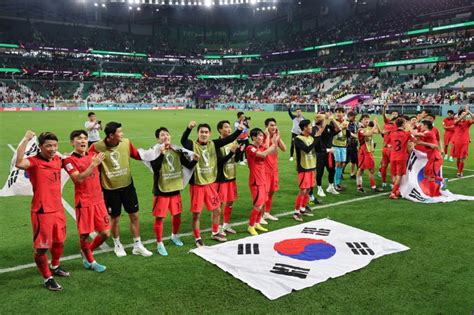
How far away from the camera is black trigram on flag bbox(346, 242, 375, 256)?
5914 millimetres

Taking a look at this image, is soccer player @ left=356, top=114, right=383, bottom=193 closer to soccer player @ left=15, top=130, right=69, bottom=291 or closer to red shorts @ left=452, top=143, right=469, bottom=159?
red shorts @ left=452, top=143, right=469, bottom=159

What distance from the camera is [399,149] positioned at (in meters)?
9.24

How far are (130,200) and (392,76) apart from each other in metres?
58.2

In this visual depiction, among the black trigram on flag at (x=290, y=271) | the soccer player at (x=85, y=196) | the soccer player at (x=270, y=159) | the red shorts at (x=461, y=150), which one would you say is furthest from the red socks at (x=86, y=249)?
the red shorts at (x=461, y=150)

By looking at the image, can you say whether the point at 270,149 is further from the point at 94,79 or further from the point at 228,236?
the point at 94,79

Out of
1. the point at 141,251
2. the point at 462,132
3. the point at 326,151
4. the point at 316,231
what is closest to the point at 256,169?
the point at 316,231

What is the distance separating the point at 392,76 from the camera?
56.2 metres

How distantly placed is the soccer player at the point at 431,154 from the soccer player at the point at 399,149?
0.31m

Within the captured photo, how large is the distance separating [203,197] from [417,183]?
5.94 meters

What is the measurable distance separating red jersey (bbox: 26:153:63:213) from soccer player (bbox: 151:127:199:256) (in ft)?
5.13

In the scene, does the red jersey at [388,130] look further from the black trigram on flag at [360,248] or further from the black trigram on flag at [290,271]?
the black trigram on flag at [290,271]

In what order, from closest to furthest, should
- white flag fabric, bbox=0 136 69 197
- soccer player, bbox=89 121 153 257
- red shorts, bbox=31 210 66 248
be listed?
1. red shorts, bbox=31 210 66 248
2. white flag fabric, bbox=0 136 69 197
3. soccer player, bbox=89 121 153 257

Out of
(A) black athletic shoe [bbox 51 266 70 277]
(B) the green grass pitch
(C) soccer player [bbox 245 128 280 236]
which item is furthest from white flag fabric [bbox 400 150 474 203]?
(A) black athletic shoe [bbox 51 266 70 277]

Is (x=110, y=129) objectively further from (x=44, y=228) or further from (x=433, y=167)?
(x=433, y=167)
